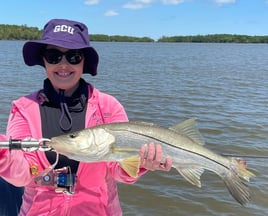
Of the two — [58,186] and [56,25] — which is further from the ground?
[56,25]

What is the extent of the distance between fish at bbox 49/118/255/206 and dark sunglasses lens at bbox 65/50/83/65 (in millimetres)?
738

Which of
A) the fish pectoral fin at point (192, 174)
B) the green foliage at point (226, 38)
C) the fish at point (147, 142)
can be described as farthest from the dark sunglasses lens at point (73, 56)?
the green foliage at point (226, 38)

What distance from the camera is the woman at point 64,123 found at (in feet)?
10.7

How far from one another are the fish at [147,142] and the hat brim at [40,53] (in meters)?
0.80

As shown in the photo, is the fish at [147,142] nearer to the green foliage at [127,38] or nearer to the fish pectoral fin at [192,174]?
the fish pectoral fin at [192,174]

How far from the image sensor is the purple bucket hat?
3357 millimetres

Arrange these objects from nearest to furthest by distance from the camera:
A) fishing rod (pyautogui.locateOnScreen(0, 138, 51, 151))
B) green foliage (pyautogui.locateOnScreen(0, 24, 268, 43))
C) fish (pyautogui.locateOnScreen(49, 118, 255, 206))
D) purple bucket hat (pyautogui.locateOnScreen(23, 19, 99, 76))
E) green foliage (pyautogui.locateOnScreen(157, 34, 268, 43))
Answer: fishing rod (pyautogui.locateOnScreen(0, 138, 51, 151)) < fish (pyautogui.locateOnScreen(49, 118, 255, 206)) < purple bucket hat (pyautogui.locateOnScreen(23, 19, 99, 76)) < green foliage (pyautogui.locateOnScreen(0, 24, 268, 43)) < green foliage (pyautogui.locateOnScreen(157, 34, 268, 43))

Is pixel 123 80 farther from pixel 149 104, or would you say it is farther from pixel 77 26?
pixel 77 26

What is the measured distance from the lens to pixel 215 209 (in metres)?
6.87

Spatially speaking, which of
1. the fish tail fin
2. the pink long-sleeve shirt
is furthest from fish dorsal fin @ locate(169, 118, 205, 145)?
the pink long-sleeve shirt

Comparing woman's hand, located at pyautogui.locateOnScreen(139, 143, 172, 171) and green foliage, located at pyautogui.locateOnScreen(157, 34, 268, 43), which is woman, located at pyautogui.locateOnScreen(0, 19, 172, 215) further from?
green foliage, located at pyautogui.locateOnScreen(157, 34, 268, 43)

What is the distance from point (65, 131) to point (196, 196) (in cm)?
453

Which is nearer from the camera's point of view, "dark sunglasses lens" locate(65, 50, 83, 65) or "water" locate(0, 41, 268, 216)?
→ "dark sunglasses lens" locate(65, 50, 83, 65)

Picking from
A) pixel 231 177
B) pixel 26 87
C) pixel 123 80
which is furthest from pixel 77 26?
pixel 123 80
